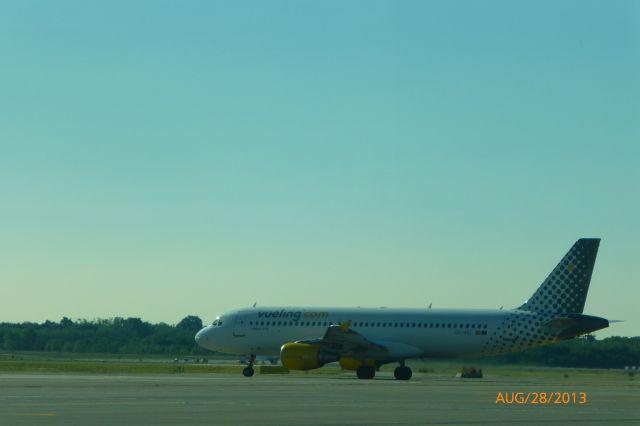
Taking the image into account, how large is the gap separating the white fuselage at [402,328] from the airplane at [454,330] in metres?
0.05

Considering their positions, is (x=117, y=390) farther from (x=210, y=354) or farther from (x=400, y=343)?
(x=210, y=354)

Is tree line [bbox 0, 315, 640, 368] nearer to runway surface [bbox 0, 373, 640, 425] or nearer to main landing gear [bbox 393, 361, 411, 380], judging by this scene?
main landing gear [bbox 393, 361, 411, 380]

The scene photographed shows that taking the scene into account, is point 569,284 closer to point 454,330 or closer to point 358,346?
point 454,330

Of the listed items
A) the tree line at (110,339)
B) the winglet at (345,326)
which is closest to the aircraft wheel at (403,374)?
the winglet at (345,326)

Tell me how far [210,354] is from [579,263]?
54944mm

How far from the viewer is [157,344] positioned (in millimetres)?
116375

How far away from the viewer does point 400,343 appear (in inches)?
2530

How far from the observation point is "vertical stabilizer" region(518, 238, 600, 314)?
62.9 m

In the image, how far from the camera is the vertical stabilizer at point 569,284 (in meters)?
62.9
